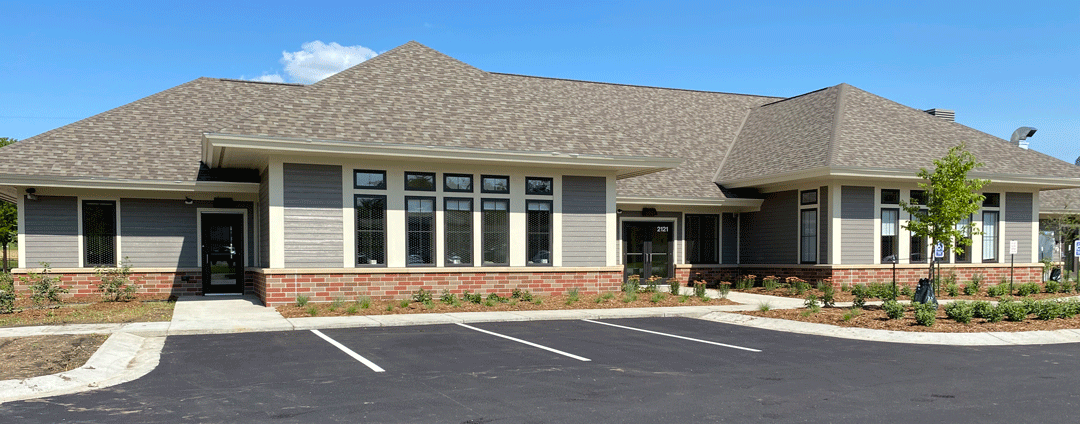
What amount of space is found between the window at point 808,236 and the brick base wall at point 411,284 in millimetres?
5780

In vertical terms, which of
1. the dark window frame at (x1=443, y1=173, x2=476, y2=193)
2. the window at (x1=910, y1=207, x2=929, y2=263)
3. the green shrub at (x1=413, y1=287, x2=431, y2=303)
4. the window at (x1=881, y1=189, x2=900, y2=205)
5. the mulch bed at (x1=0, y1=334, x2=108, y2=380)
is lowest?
the green shrub at (x1=413, y1=287, x2=431, y2=303)

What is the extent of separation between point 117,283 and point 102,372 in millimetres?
9909

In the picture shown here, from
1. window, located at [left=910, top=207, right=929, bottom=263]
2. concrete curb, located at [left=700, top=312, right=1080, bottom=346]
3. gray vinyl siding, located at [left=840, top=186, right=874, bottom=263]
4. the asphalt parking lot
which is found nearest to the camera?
the asphalt parking lot

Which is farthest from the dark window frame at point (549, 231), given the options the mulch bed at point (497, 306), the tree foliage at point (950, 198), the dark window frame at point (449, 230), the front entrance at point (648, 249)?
the tree foliage at point (950, 198)

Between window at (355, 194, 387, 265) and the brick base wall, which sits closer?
the brick base wall

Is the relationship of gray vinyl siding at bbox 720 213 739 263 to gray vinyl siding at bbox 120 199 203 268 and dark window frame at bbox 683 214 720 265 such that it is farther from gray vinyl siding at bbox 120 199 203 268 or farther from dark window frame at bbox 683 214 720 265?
gray vinyl siding at bbox 120 199 203 268

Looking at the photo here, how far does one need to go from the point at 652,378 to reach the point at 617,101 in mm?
19204

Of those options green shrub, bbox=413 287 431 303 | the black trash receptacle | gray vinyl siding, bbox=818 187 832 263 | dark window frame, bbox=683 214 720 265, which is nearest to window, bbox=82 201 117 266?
green shrub, bbox=413 287 431 303

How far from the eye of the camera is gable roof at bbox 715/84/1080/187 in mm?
21234

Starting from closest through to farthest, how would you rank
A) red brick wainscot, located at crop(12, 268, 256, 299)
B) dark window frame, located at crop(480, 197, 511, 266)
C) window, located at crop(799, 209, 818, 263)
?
1. dark window frame, located at crop(480, 197, 511, 266)
2. red brick wainscot, located at crop(12, 268, 256, 299)
3. window, located at crop(799, 209, 818, 263)

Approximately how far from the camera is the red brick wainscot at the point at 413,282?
1661cm

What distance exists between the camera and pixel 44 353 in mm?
10398

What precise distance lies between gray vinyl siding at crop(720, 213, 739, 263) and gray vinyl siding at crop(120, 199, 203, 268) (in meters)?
14.5

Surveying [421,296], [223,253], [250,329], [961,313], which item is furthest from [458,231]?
[961,313]
